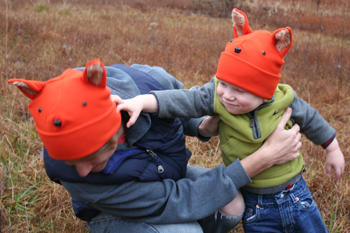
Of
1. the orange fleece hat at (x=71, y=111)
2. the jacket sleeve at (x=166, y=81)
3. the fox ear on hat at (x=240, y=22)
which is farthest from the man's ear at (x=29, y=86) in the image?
the fox ear on hat at (x=240, y=22)

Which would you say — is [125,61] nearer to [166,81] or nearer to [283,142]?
[166,81]

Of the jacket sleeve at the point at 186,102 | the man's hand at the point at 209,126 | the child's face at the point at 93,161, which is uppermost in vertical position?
the jacket sleeve at the point at 186,102

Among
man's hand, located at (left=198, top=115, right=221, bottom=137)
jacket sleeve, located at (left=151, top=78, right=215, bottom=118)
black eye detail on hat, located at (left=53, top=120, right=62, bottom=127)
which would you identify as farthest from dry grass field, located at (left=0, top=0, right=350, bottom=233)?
black eye detail on hat, located at (left=53, top=120, right=62, bottom=127)

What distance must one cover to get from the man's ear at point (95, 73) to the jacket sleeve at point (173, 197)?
0.57 meters

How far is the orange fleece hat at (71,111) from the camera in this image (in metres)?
1.16

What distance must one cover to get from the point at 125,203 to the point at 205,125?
0.70 metres

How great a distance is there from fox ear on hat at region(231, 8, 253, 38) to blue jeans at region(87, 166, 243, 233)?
42.3 inches

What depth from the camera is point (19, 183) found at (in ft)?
8.03

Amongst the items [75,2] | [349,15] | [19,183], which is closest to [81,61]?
[19,183]

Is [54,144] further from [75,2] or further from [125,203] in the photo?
[75,2]

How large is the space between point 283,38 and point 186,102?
583mm

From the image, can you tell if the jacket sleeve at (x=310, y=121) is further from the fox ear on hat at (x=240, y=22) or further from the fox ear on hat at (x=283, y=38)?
the fox ear on hat at (x=240, y=22)

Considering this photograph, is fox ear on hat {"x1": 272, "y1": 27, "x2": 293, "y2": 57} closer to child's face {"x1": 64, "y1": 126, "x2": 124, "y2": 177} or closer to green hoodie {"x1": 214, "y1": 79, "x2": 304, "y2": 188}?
green hoodie {"x1": 214, "y1": 79, "x2": 304, "y2": 188}

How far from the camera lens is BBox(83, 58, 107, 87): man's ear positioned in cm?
115
